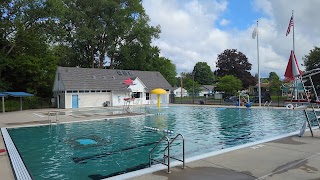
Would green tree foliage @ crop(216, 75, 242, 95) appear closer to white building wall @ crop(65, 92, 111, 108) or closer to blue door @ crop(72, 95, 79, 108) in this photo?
white building wall @ crop(65, 92, 111, 108)

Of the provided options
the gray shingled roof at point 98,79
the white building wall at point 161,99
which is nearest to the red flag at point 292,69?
the gray shingled roof at point 98,79

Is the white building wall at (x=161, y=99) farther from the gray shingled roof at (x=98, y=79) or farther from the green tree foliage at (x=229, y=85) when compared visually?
the green tree foliage at (x=229, y=85)

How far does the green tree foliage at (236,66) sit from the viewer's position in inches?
2566

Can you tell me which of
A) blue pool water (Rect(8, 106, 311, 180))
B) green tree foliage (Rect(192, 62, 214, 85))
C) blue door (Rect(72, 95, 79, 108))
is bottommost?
blue pool water (Rect(8, 106, 311, 180))

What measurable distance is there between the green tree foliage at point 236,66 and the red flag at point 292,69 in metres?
56.9

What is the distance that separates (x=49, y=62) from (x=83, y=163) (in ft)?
103

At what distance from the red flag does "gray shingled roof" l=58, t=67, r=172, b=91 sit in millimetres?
27636

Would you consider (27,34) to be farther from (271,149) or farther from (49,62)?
(271,149)

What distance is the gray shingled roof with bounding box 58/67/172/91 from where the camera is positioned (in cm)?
3359

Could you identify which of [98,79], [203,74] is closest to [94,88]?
[98,79]

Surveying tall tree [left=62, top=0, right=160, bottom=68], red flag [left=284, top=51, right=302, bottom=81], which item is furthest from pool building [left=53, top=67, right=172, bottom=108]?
red flag [left=284, top=51, right=302, bottom=81]

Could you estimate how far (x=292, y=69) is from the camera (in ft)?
31.4

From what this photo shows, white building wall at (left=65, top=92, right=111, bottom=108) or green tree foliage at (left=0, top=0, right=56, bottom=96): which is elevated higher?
green tree foliage at (left=0, top=0, right=56, bottom=96)

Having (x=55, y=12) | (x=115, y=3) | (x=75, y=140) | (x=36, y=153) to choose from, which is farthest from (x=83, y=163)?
(x=115, y=3)
